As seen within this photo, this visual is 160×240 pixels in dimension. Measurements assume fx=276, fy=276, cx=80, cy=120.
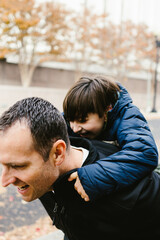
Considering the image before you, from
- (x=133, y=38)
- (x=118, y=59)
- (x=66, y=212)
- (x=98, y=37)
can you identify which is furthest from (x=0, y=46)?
(x=66, y=212)

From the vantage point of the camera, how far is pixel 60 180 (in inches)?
49.6

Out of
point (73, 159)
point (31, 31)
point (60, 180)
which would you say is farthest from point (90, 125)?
point (31, 31)

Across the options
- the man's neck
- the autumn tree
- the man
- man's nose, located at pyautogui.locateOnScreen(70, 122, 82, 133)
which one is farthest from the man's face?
the autumn tree

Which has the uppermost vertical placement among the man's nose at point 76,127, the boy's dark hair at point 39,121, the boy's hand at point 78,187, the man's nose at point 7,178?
the boy's dark hair at point 39,121

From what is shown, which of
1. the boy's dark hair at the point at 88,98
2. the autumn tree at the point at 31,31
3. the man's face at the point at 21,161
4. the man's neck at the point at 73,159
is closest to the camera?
the man's face at the point at 21,161

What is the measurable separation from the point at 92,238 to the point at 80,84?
0.93 m

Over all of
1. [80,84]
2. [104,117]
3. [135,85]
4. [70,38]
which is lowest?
[135,85]

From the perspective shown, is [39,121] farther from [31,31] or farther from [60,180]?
[31,31]

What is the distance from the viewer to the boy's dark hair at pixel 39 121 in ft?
3.92

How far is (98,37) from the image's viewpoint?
13023mm

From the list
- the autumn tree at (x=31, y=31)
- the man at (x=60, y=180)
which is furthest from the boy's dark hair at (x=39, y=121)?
Answer: the autumn tree at (x=31, y=31)

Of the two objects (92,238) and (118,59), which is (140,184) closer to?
(92,238)

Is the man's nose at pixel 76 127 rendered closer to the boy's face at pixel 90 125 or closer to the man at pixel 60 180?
the boy's face at pixel 90 125

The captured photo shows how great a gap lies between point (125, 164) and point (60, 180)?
31 cm
